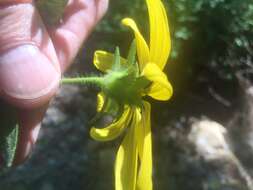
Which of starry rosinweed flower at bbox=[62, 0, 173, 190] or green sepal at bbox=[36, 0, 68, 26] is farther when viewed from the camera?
green sepal at bbox=[36, 0, 68, 26]

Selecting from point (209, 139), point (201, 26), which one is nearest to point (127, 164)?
point (201, 26)

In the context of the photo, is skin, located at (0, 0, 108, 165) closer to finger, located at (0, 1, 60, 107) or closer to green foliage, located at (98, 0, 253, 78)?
finger, located at (0, 1, 60, 107)

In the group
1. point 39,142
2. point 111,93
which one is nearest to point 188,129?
point 39,142

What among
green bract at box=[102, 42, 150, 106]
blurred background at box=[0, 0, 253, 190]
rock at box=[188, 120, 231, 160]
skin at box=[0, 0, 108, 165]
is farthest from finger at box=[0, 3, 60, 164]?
rock at box=[188, 120, 231, 160]

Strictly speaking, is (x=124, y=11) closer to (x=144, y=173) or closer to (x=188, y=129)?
(x=188, y=129)

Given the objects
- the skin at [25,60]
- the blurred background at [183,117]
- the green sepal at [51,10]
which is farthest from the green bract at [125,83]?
the blurred background at [183,117]

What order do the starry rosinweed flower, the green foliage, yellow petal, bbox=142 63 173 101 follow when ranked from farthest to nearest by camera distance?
the green foliage < the starry rosinweed flower < yellow petal, bbox=142 63 173 101
